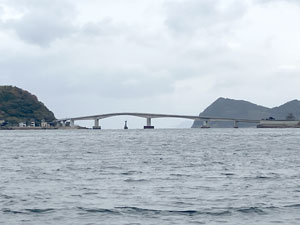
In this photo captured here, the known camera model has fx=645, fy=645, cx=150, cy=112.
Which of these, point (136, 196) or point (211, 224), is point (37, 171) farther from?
point (211, 224)

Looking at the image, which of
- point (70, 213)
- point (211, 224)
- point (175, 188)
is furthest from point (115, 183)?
point (211, 224)

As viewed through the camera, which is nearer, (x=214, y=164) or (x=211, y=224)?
(x=211, y=224)

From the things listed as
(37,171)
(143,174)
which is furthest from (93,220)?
(37,171)

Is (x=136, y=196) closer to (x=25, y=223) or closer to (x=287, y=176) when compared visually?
(x=25, y=223)

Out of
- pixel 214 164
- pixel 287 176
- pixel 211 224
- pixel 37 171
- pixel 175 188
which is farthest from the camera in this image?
pixel 214 164

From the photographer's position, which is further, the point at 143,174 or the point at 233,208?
the point at 143,174

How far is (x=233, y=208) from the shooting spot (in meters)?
25.5

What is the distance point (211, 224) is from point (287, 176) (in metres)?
15.8

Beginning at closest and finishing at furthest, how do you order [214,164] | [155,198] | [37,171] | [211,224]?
[211,224]
[155,198]
[37,171]
[214,164]

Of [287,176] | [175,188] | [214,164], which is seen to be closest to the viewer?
[175,188]

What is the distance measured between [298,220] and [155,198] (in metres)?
7.22

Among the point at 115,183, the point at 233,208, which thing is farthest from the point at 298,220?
the point at 115,183

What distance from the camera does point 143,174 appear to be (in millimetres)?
39031

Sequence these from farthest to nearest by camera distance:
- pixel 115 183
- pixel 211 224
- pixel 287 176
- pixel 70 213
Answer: pixel 287 176, pixel 115 183, pixel 70 213, pixel 211 224
